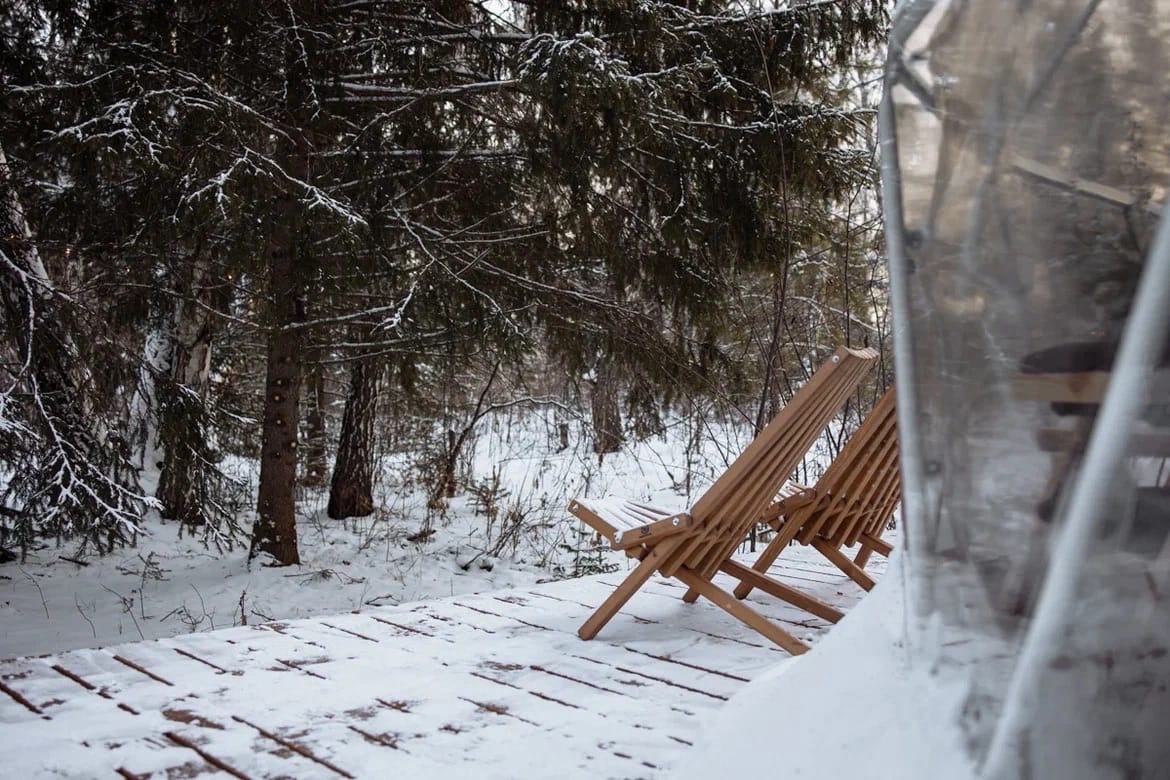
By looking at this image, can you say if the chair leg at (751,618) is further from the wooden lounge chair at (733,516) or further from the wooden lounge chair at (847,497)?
the wooden lounge chair at (847,497)

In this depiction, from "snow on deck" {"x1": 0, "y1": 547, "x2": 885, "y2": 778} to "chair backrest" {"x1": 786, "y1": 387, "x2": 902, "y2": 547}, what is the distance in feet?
1.14

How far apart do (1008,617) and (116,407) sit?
5.21 meters

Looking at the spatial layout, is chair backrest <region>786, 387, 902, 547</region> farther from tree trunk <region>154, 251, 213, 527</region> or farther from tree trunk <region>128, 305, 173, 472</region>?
tree trunk <region>128, 305, 173, 472</region>

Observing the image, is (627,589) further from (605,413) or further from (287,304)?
(605,413)

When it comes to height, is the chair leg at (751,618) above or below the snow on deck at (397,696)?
above

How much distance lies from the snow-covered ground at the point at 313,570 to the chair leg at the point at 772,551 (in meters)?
2.65

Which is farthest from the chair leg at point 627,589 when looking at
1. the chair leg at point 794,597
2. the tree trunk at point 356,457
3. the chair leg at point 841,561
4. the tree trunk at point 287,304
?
the tree trunk at point 356,457

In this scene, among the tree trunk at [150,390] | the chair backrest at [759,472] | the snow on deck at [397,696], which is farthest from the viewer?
the tree trunk at [150,390]

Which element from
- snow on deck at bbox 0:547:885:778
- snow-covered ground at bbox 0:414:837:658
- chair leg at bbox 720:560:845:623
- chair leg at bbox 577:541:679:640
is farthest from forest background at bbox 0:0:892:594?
chair leg at bbox 720:560:845:623

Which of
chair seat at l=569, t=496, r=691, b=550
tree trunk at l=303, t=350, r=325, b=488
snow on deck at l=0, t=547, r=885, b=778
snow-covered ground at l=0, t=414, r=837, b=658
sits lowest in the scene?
snow-covered ground at l=0, t=414, r=837, b=658

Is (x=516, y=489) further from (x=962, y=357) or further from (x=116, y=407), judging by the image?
(x=962, y=357)

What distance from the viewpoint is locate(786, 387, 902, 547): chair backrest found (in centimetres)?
345

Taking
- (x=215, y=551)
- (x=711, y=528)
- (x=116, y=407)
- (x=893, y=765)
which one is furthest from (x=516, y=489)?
(x=893, y=765)

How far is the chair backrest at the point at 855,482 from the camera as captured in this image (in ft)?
11.3
